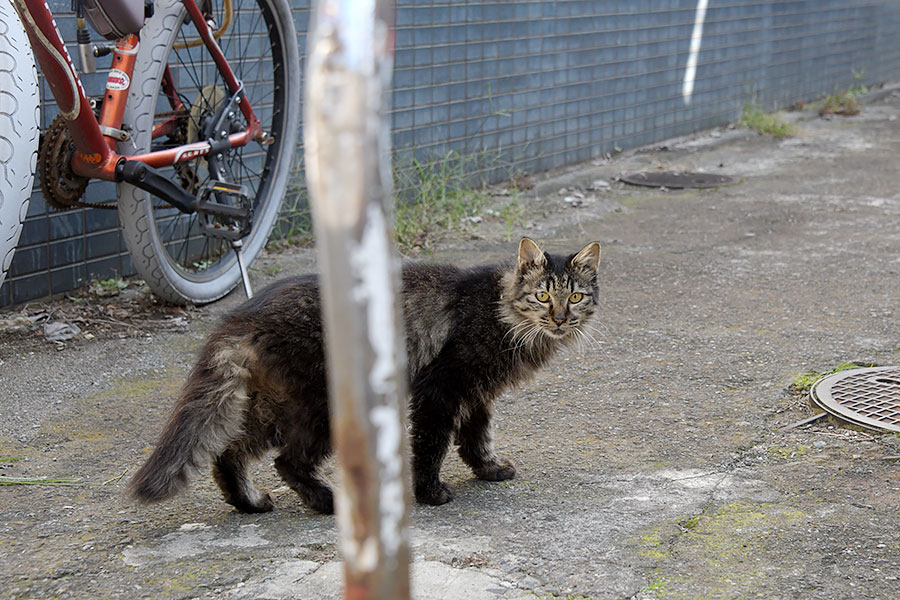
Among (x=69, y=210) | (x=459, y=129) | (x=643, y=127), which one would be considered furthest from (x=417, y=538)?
(x=643, y=127)

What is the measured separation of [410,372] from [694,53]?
25.2 ft

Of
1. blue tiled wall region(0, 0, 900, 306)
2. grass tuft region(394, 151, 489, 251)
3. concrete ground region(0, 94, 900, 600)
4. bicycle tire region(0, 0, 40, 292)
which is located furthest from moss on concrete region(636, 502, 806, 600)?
grass tuft region(394, 151, 489, 251)

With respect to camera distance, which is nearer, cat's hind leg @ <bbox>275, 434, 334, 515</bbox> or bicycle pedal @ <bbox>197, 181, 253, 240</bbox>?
cat's hind leg @ <bbox>275, 434, 334, 515</bbox>

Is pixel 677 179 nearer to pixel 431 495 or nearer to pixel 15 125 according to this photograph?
pixel 431 495

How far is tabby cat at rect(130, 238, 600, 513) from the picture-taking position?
2730mm

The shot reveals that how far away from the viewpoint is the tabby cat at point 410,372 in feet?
8.96

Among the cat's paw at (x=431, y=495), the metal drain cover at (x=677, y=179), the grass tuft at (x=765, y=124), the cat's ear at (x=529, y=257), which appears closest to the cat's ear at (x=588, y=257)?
the cat's ear at (x=529, y=257)

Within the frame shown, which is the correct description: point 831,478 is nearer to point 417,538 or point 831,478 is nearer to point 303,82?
point 417,538

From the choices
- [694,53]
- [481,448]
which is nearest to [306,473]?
[481,448]

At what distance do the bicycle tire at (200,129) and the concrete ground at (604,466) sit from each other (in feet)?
0.85

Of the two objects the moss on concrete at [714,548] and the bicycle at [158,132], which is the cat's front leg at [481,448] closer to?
the moss on concrete at [714,548]

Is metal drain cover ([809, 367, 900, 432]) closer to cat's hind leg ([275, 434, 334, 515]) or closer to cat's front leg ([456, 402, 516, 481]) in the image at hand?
cat's front leg ([456, 402, 516, 481])

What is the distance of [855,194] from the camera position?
301 inches

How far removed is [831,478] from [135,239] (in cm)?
293
